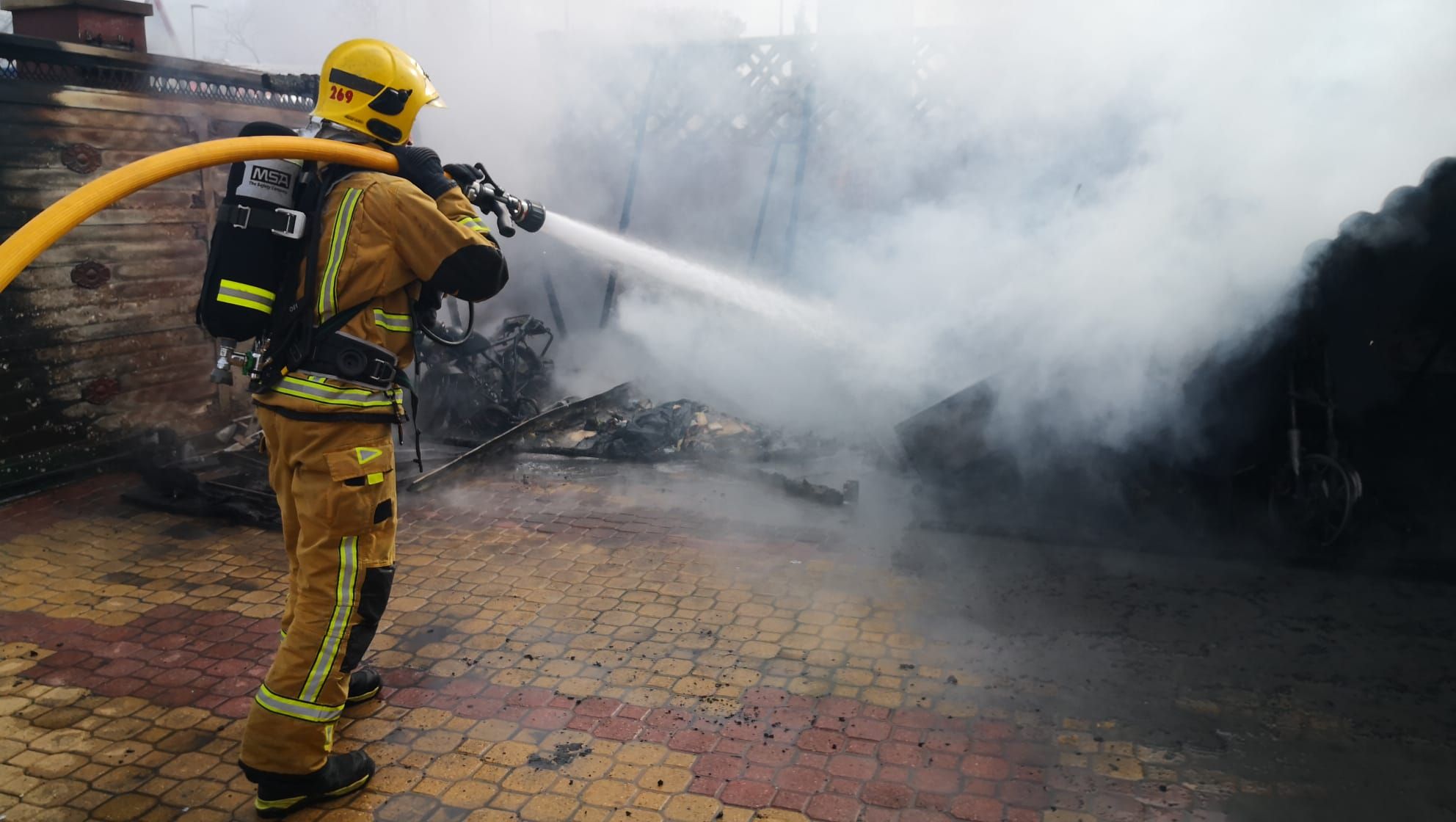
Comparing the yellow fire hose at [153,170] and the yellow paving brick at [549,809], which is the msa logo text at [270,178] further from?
the yellow paving brick at [549,809]

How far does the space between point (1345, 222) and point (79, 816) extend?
5885 millimetres

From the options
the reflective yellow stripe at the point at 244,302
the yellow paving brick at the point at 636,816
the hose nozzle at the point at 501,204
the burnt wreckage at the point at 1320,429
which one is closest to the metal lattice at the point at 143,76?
the hose nozzle at the point at 501,204

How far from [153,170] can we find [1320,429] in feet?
18.4

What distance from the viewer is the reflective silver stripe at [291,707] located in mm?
3139

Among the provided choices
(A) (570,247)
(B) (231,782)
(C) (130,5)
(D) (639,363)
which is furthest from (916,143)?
(B) (231,782)

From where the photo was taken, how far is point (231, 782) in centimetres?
338

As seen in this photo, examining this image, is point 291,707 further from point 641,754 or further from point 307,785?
point 641,754

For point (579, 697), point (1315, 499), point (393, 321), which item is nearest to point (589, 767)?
point (579, 697)

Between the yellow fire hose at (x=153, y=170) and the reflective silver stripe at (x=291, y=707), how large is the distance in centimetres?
147

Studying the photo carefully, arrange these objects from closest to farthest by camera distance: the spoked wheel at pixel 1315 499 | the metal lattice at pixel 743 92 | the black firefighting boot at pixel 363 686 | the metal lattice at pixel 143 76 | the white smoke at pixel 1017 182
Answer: the black firefighting boot at pixel 363 686 → the spoked wheel at pixel 1315 499 → the white smoke at pixel 1017 182 → the metal lattice at pixel 143 76 → the metal lattice at pixel 743 92

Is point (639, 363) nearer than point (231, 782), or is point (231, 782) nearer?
point (231, 782)

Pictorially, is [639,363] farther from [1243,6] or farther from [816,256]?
[1243,6]

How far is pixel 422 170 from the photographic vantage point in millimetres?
3389

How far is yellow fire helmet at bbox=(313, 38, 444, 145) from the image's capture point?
338 centimetres
